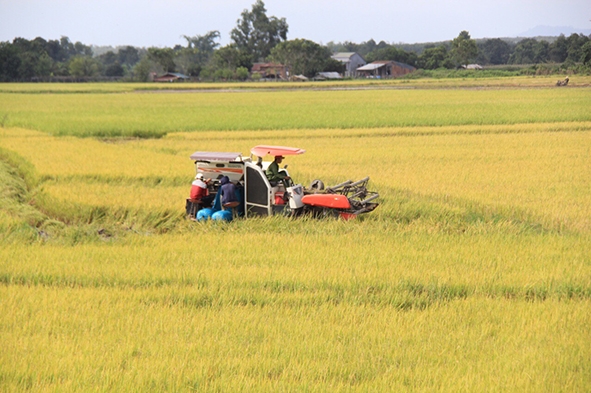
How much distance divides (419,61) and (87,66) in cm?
4449

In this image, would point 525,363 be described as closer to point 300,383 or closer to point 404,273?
point 300,383

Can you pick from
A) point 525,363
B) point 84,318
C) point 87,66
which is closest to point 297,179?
point 84,318

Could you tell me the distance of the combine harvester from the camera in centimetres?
965

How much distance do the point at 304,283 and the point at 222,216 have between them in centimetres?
312

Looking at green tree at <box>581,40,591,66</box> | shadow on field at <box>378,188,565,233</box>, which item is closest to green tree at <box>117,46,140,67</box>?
green tree at <box>581,40,591,66</box>

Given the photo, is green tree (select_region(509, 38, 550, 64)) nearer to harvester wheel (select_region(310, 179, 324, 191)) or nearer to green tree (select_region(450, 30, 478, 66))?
green tree (select_region(450, 30, 478, 66))

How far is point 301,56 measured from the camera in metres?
90.2

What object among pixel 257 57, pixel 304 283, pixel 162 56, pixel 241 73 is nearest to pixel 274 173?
Result: pixel 304 283

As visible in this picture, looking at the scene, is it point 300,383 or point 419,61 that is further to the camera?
point 419,61

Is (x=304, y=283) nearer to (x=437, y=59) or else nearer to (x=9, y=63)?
(x=437, y=59)

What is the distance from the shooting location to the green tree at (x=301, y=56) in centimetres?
8975

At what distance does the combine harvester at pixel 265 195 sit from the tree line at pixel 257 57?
153 ft

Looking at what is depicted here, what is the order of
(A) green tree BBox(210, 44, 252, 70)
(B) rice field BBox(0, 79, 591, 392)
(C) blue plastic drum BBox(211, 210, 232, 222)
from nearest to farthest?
(B) rice field BBox(0, 79, 591, 392), (C) blue plastic drum BBox(211, 210, 232, 222), (A) green tree BBox(210, 44, 252, 70)

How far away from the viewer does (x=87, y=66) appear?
304 ft
